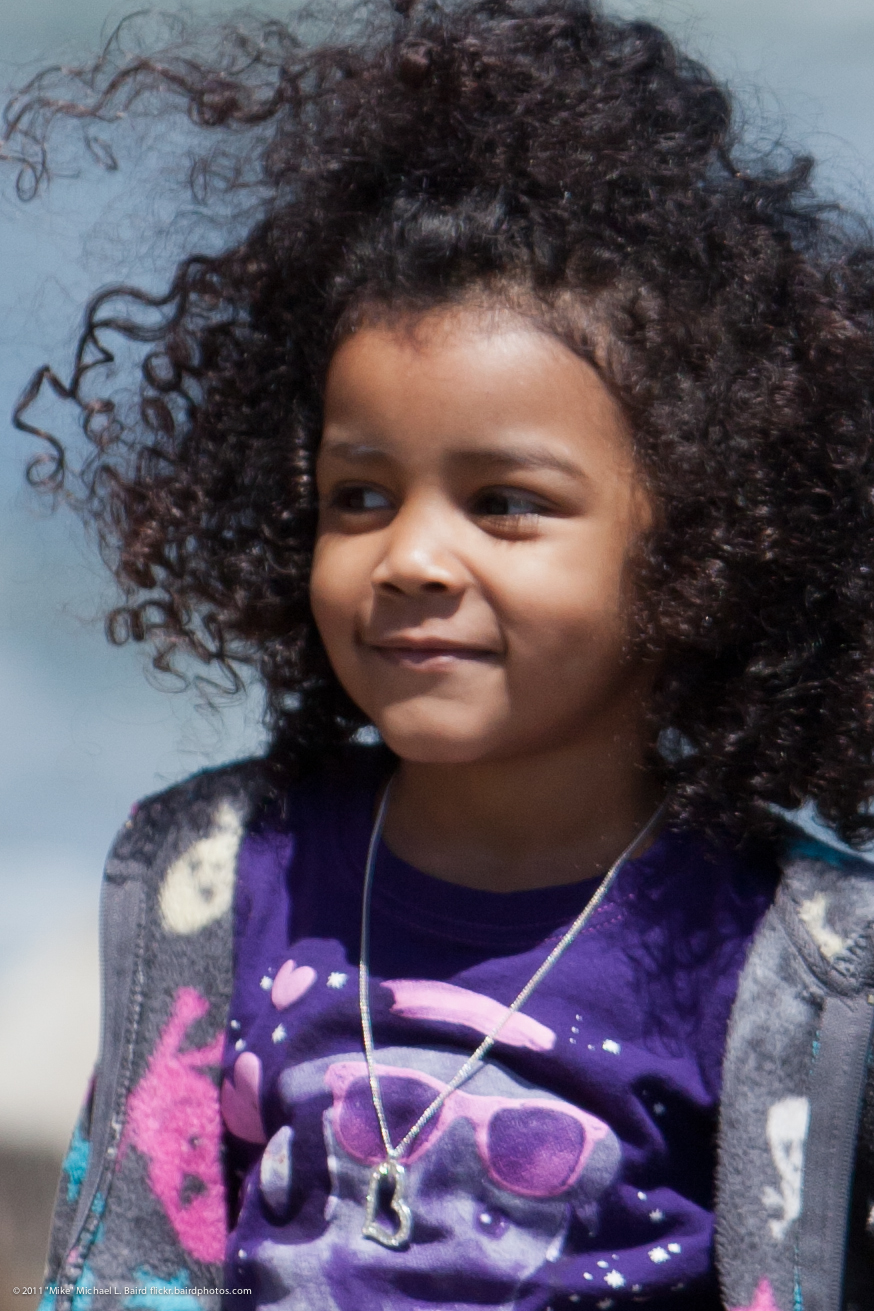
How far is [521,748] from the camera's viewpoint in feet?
5.20

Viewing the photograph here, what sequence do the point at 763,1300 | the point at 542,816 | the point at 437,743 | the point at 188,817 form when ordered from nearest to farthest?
the point at 763,1300
the point at 437,743
the point at 542,816
the point at 188,817

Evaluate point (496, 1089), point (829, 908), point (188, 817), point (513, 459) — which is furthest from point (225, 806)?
point (829, 908)

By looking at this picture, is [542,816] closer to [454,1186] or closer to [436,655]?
[436,655]

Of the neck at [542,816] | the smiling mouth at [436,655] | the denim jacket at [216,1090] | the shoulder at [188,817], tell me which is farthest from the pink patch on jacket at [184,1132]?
the smiling mouth at [436,655]

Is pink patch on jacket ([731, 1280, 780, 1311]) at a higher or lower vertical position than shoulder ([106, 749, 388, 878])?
lower

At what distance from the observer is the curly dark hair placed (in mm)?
1550

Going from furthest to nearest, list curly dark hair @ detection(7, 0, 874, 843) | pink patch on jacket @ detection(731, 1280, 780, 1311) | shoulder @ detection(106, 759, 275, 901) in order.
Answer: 1. shoulder @ detection(106, 759, 275, 901)
2. curly dark hair @ detection(7, 0, 874, 843)
3. pink patch on jacket @ detection(731, 1280, 780, 1311)

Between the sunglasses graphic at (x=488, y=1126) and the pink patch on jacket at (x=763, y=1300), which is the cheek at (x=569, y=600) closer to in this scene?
the sunglasses graphic at (x=488, y=1126)

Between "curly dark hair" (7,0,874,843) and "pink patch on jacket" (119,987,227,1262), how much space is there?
1.39 feet

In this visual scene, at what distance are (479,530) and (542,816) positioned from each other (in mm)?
313

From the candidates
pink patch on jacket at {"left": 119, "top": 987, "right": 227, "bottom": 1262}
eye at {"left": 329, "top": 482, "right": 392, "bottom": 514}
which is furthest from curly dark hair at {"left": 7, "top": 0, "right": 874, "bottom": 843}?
pink patch on jacket at {"left": 119, "top": 987, "right": 227, "bottom": 1262}

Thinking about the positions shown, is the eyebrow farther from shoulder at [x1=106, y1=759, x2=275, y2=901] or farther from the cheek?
shoulder at [x1=106, y1=759, x2=275, y2=901]

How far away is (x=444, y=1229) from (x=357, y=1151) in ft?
0.35

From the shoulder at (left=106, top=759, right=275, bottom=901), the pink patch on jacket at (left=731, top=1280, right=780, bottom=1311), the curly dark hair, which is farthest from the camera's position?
the shoulder at (left=106, top=759, right=275, bottom=901)
